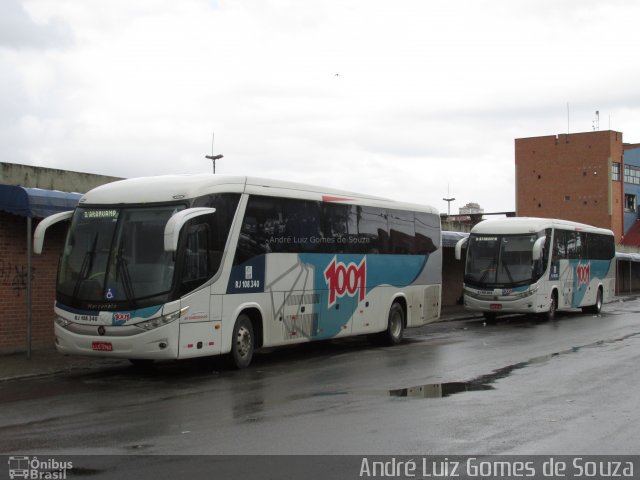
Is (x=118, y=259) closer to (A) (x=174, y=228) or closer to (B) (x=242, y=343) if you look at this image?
(A) (x=174, y=228)

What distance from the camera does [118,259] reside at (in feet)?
43.7

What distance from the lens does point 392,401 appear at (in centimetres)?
1090

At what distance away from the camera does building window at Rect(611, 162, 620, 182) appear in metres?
74.5

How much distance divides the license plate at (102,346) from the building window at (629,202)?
236 feet

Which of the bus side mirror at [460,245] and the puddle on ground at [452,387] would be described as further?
the bus side mirror at [460,245]

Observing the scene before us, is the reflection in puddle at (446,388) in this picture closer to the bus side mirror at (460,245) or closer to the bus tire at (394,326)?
the bus tire at (394,326)

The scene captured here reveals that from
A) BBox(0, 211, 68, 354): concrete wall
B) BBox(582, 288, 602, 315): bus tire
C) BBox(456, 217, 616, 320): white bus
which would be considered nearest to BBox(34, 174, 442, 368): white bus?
BBox(0, 211, 68, 354): concrete wall

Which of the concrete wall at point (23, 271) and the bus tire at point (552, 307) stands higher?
the concrete wall at point (23, 271)

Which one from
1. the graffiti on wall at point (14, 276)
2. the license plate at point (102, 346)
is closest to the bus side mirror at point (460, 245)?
the graffiti on wall at point (14, 276)

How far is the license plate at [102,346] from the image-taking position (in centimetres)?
1305

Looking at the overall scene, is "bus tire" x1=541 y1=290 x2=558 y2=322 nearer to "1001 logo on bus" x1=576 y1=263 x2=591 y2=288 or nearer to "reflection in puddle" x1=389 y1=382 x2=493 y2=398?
"1001 logo on bus" x1=576 y1=263 x2=591 y2=288

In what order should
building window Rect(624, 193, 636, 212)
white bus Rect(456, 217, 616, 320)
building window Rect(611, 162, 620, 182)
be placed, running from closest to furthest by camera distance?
white bus Rect(456, 217, 616, 320)
building window Rect(611, 162, 620, 182)
building window Rect(624, 193, 636, 212)

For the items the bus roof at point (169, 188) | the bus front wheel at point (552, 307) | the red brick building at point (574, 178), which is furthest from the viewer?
the red brick building at point (574, 178)

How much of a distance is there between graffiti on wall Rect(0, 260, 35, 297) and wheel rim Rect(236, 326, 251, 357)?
5.36 m
